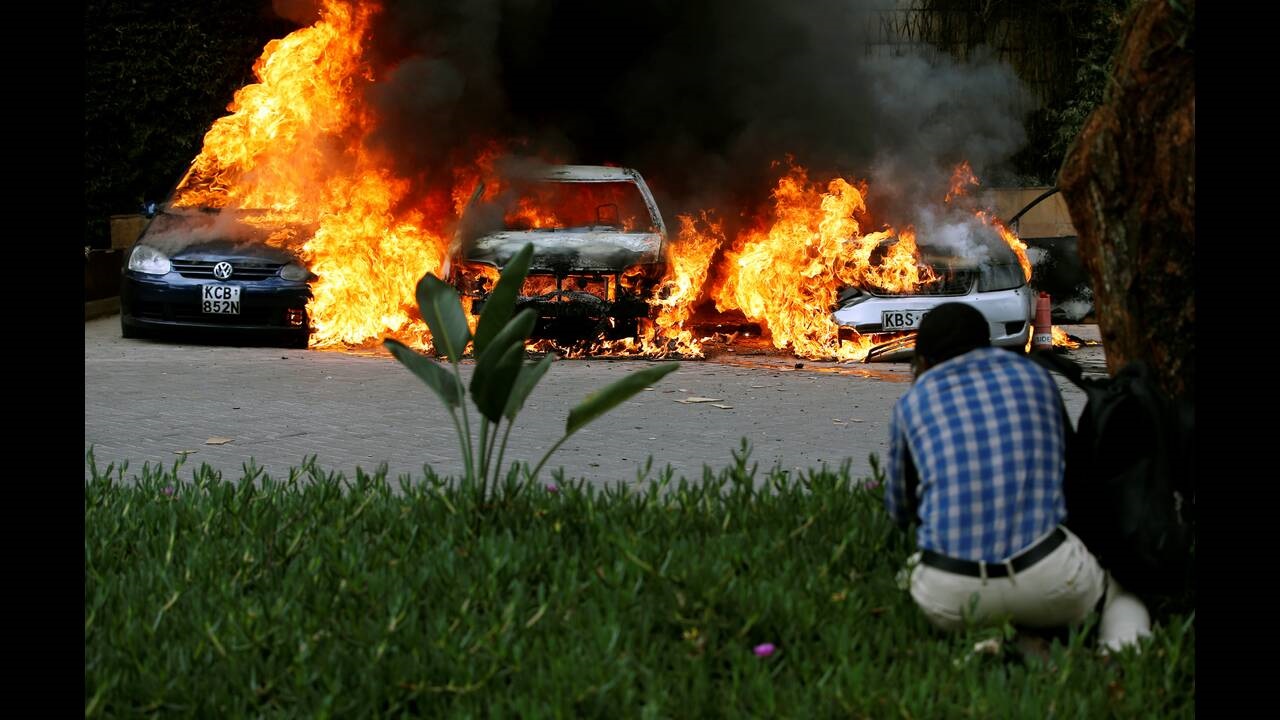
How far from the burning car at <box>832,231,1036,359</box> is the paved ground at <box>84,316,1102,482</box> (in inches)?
16.4

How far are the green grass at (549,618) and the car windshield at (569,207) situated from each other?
7692 millimetres

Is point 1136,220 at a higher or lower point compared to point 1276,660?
higher

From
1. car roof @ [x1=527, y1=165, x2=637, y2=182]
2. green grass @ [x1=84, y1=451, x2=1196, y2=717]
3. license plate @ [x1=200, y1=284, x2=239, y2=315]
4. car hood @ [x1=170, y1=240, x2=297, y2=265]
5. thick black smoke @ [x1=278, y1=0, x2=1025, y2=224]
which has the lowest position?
green grass @ [x1=84, y1=451, x2=1196, y2=717]

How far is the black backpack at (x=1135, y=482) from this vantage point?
366 cm

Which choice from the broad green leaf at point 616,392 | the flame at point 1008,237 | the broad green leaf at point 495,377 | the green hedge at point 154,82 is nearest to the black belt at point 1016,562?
the broad green leaf at point 616,392

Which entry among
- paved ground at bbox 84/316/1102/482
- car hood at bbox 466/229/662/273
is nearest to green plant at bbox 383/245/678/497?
paved ground at bbox 84/316/1102/482

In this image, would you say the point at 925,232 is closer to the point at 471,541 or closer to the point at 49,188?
the point at 471,541

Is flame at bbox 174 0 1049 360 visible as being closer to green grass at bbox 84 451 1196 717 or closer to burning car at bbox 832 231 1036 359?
burning car at bbox 832 231 1036 359

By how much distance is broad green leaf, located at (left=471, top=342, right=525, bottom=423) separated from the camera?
4.71 meters

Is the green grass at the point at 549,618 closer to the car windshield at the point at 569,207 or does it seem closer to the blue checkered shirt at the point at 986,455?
the blue checkered shirt at the point at 986,455

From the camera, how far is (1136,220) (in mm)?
4199

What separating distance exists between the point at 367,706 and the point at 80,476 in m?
1.05

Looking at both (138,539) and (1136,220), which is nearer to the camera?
(1136,220)

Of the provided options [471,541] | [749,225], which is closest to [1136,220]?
[471,541]
